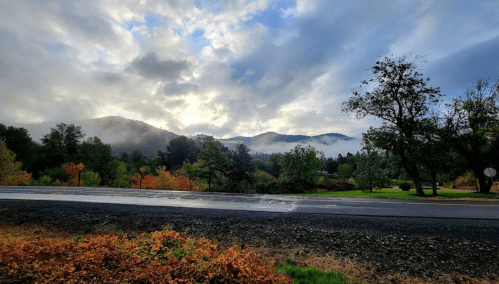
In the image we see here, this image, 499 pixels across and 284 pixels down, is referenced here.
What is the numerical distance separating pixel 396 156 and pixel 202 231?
67.8 ft

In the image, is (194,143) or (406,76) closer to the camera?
(406,76)

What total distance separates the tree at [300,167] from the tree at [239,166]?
8.82 metres

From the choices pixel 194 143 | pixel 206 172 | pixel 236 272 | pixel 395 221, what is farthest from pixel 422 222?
pixel 194 143

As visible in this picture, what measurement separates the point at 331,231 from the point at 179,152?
8483 cm

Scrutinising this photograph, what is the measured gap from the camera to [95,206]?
10602mm

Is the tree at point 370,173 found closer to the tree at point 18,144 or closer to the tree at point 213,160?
the tree at point 213,160

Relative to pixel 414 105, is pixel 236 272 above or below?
below

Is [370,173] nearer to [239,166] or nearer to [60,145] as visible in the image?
[239,166]

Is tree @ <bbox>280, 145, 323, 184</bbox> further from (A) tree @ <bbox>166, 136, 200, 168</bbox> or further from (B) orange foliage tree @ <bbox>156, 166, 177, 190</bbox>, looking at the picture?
(A) tree @ <bbox>166, 136, 200, 168</bbox>

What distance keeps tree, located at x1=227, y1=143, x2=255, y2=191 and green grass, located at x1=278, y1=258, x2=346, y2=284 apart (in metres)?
17.6

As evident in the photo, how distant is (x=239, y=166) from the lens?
77.3ft

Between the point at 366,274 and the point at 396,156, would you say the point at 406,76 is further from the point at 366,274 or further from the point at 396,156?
the point at 366,274

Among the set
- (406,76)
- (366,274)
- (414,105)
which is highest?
(406,76)

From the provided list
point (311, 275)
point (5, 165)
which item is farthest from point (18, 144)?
point (311, 275)
